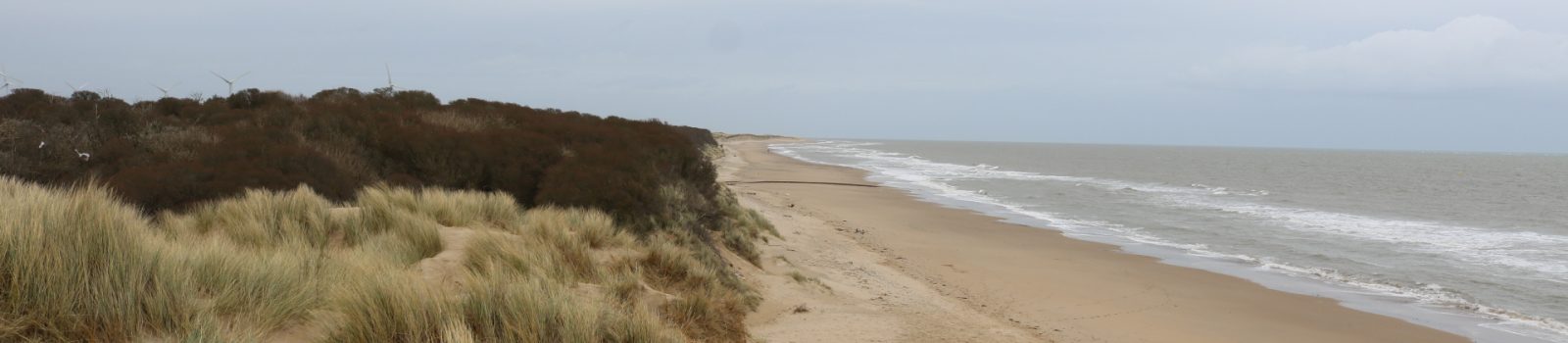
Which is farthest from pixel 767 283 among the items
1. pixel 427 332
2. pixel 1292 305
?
pixel 1292 305

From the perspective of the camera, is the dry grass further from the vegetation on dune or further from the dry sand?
the dry sand

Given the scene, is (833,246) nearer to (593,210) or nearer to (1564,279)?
(593,210)

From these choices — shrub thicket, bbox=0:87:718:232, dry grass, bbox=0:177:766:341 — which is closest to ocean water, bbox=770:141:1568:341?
shrub thicket, bbox=0:87:718:232

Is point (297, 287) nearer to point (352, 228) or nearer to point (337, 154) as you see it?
point (352, 228)

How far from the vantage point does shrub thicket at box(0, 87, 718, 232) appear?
359 inches

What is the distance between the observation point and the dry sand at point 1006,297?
25.7ft

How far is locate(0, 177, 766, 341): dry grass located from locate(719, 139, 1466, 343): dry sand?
141 cm

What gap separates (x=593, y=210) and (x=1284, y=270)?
10.4 metres

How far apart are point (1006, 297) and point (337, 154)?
308 inches

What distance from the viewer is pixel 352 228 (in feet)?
23.7

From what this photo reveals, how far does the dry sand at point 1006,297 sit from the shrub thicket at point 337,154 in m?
1.84

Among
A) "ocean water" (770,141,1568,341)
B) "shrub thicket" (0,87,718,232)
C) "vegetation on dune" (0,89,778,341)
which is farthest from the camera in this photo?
"ocean water" (770,141,1568,341)

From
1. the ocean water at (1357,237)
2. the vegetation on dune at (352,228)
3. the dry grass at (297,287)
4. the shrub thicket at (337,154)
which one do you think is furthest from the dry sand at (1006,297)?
the shrub thicket at (337,154)

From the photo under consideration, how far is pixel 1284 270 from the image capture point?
534 inches
